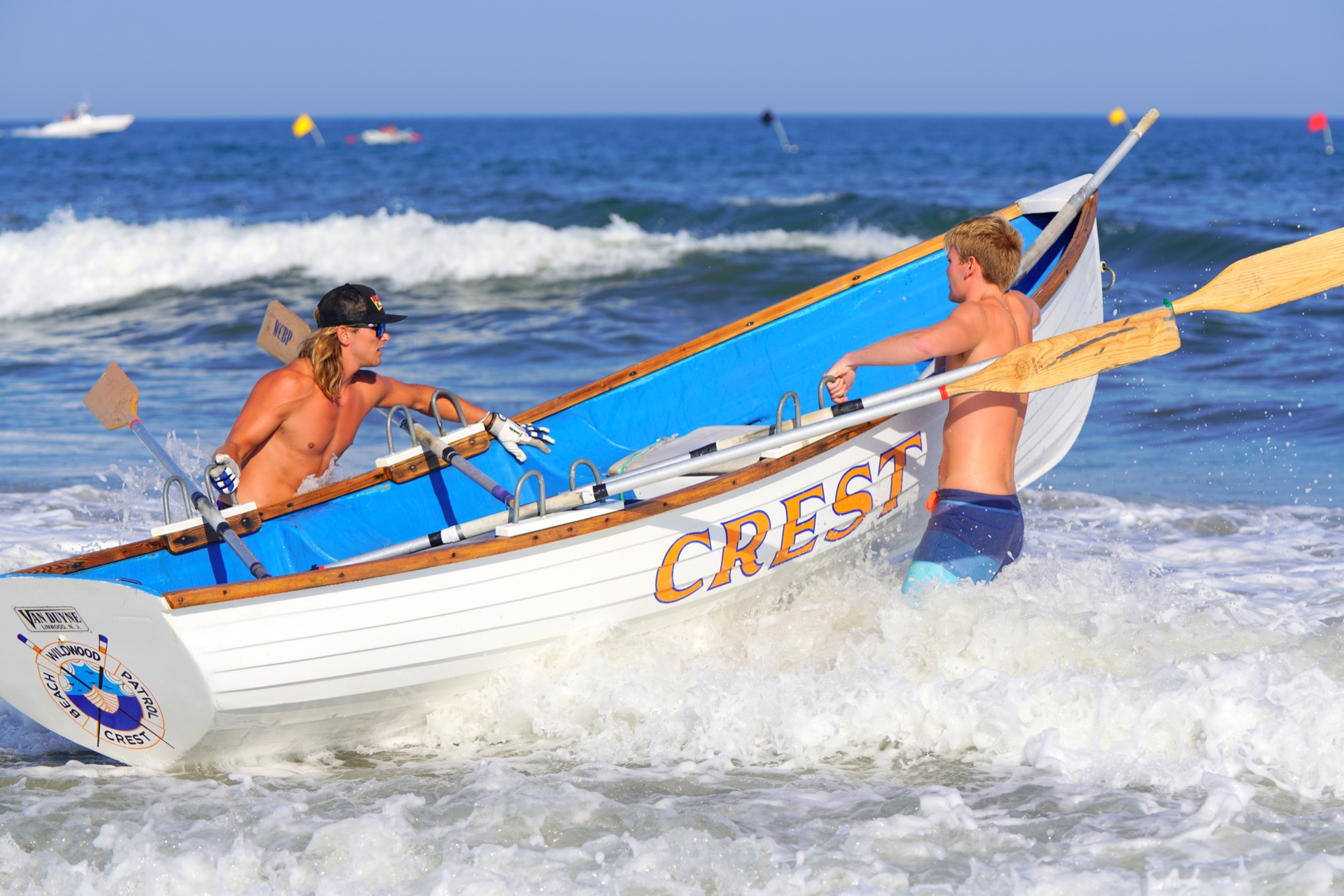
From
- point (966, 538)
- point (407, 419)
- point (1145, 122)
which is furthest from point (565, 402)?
point (1145, 122)

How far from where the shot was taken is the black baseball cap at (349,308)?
4738 mm

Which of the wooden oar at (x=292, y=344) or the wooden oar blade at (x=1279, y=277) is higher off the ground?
the wooden oar blade at (x=1279, y=277)

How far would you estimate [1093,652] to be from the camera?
425 cm

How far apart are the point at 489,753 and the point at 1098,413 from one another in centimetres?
645

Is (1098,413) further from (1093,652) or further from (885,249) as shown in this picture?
(885,249)

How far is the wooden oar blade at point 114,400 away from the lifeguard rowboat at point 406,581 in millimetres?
1086

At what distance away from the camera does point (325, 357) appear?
480 centimetres

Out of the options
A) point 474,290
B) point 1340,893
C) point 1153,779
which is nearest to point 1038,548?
point 1153,779

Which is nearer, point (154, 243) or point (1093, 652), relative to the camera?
point (1093, 652)

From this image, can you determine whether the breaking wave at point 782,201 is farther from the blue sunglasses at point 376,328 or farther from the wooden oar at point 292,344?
the blue sunglasses at point 376,328

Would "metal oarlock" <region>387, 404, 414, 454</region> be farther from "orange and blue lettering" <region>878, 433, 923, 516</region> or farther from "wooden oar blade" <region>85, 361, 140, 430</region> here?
"orange and blue lettering" <region>878, 433, 923, 516</region>

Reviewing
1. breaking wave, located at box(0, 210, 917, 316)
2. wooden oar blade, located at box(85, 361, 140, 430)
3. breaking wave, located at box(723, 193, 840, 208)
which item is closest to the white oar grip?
wooden oar blade, located at box(85, 361, 140, 430)

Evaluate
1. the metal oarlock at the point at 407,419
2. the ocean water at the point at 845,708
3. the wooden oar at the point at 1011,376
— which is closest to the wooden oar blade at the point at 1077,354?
the wooden oar at the point at 1011,376

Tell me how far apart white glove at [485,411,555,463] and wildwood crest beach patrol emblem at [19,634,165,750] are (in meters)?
1.99
